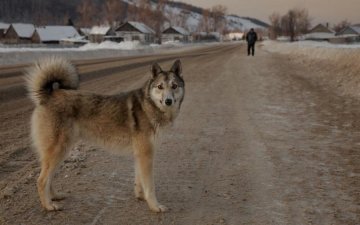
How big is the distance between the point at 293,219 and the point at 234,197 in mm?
910

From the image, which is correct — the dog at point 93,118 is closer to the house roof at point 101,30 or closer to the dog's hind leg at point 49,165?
the dog's hind leg at point 49,165

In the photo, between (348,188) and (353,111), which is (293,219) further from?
(353,111)

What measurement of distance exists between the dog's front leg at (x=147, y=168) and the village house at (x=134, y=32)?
11530 cm

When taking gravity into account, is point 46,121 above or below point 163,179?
above

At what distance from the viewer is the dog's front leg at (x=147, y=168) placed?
17.1 feet

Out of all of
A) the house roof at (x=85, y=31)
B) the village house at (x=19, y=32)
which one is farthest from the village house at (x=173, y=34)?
the village house at (x=19, y=32)

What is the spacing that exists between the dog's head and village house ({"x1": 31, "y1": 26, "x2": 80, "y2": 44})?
106935 mm

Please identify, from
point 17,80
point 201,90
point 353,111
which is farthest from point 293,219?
point 17,80

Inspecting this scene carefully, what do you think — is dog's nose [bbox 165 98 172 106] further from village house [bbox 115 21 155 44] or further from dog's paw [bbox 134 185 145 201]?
village house [bbox 115 21 155 44]

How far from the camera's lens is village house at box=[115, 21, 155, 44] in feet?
395

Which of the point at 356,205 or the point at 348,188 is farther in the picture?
the point at 348,188

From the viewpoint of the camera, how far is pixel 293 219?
4.95 metres

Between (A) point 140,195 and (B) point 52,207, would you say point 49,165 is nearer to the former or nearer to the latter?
(B) point 52,207

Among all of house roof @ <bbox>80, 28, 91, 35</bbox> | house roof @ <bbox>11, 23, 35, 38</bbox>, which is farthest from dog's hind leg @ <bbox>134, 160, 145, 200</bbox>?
house roof @ <bbox>80, 28, 91, 35</bbox>
